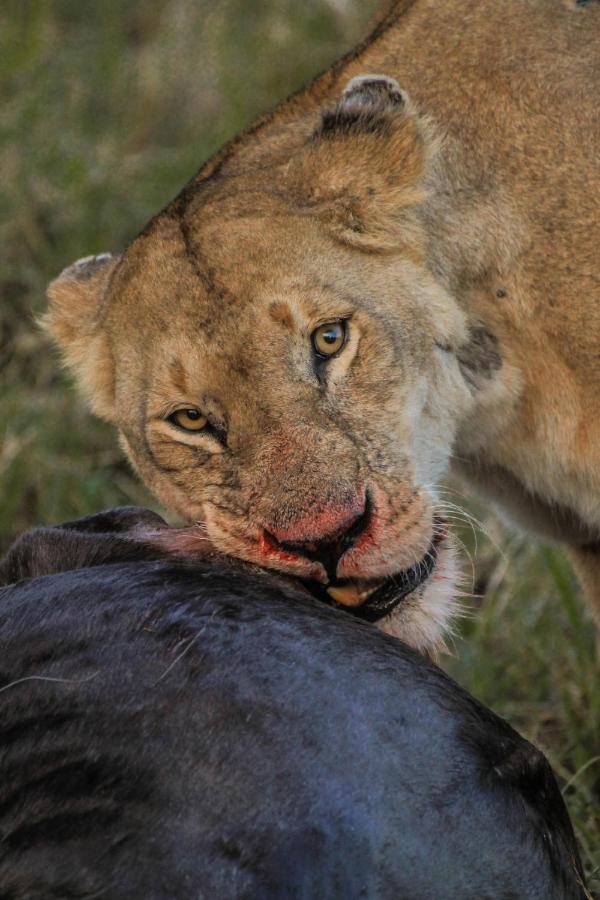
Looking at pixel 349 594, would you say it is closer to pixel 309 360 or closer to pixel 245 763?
pixel 309 360

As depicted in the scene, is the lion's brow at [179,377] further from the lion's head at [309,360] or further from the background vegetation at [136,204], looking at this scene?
the background vegetation at [136,204]

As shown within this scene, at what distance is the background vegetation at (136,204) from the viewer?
191 inches

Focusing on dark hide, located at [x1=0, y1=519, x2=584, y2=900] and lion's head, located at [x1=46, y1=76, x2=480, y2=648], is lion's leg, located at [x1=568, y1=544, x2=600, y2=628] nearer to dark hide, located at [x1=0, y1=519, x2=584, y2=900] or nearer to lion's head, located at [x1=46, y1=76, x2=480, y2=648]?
lion's head, located at [x1=46, y1=76, x2=480, y2=648]

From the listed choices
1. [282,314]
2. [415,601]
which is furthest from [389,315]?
[415,601]

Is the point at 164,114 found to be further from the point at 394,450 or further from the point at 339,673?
the point at 339,673

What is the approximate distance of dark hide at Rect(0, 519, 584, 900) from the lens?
2.36 m

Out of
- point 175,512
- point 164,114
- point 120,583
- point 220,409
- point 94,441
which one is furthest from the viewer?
point 164,114

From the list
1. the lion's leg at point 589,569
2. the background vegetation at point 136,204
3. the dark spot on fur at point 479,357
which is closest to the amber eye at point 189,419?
Answer: the dark spot on fur at point 479,357

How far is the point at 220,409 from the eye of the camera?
3.43 m

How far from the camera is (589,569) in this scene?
430cm

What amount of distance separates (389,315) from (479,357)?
0.30m

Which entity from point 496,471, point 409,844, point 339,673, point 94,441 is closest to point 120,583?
point 339,673

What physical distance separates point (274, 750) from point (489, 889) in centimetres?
42

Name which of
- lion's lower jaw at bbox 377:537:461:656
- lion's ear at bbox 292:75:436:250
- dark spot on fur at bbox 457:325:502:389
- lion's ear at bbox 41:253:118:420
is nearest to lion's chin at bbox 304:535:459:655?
lion's lower jaw at bbox 377:537:461:656
